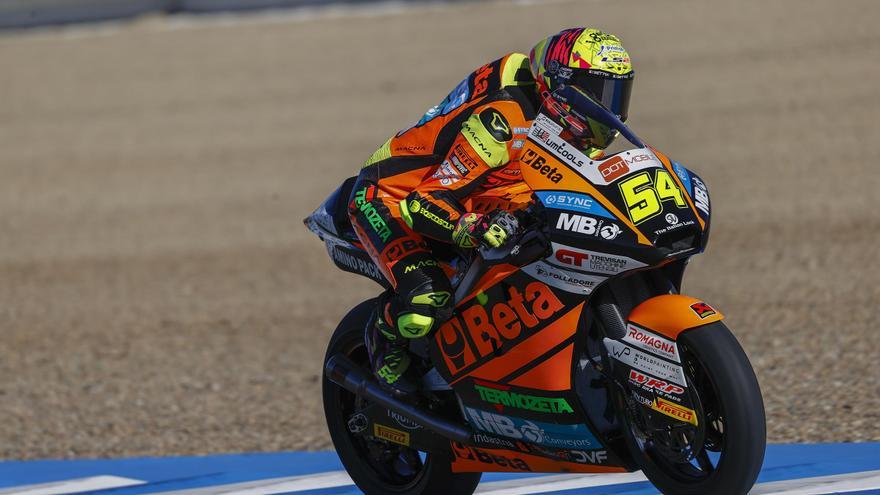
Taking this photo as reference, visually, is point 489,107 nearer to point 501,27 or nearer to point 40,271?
point 40,271

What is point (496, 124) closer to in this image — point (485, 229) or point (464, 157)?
point (464, 157)

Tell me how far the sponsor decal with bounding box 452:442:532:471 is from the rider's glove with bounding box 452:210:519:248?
82 cm

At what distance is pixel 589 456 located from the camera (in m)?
4.52

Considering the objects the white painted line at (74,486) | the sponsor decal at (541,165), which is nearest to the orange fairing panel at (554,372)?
the sponsor decal at (541,165)

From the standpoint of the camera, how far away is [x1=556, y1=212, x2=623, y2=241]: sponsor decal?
14.0ft

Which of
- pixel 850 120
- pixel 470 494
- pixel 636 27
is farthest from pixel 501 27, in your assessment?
pixel 470 494

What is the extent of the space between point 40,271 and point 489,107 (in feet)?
28.4

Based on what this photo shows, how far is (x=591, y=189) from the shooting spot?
4.38 metres

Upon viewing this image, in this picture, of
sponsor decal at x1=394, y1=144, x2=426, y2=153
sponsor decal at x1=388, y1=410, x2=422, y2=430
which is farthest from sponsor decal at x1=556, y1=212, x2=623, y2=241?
sponsor decal at x1=388, y1=410, x2=422, y2=430

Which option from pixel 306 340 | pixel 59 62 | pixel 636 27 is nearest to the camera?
pixel 306 340

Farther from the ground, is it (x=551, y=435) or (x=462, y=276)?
(x=462, y=276)

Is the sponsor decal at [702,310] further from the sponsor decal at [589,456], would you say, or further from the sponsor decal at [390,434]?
the sponsor decal at [390,434]

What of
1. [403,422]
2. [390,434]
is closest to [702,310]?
[403,422]

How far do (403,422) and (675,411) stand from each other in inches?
51.0
